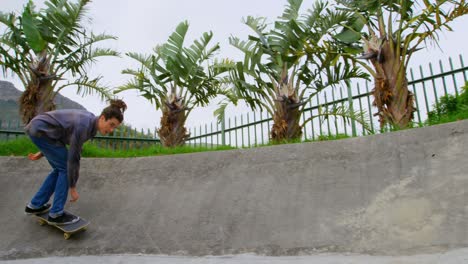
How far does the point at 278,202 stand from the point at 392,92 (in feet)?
9.26

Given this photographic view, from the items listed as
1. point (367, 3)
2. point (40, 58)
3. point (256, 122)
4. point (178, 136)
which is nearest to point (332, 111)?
point (367, 3)

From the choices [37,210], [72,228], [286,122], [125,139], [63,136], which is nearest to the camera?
[72,228]

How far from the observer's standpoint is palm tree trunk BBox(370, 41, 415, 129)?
17.7ft

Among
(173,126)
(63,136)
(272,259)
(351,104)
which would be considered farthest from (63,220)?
(351,104)

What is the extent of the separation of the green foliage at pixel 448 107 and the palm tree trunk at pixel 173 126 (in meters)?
4.77

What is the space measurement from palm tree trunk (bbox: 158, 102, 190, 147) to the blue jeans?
3881mm

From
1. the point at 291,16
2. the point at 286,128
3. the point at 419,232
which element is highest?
the point at 291,16

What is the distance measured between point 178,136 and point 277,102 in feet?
7.66

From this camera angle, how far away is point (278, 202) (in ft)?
12.8

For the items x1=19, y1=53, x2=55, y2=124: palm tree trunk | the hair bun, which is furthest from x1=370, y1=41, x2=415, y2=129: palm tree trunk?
x1=19, y1=53, x2=55, y2=124: palm tree trunk

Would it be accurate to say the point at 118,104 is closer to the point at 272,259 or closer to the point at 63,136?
the point at 63,136

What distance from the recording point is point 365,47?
593 cm

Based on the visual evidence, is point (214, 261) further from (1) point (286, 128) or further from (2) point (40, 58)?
(2) point (40, 58)

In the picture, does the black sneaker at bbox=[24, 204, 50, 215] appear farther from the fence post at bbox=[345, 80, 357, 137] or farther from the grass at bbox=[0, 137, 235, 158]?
the fence post at bbox=[345, 80, 357, 137]
